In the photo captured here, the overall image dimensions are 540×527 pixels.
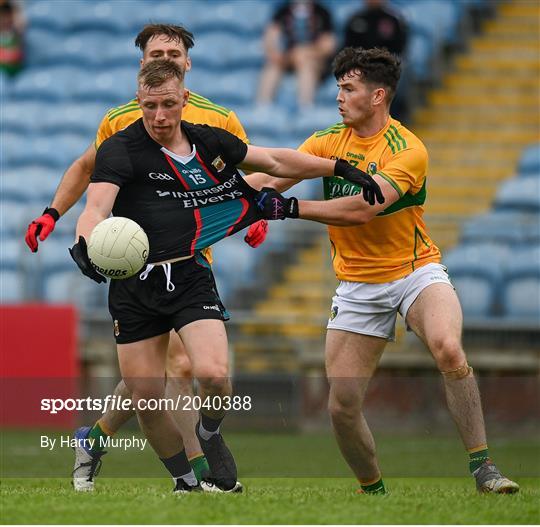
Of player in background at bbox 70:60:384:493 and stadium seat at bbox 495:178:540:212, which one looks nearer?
player in background at bbox 70:60:384:493

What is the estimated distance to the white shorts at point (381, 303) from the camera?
8.15 meters

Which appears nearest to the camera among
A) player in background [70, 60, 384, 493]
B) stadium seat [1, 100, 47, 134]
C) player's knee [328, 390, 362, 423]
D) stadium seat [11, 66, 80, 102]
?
player in background [70, 60, 384, 493]

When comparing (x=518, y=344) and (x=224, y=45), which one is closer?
(x=518, y=344)

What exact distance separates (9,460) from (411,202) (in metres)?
4.49

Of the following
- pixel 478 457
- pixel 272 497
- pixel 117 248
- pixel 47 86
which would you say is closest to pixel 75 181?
pixel 117 248

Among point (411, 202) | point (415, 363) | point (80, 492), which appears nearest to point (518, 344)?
point (415, 363)

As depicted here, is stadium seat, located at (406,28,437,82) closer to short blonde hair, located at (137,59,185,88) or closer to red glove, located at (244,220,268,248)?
red glove, located at (244,220,268,248)

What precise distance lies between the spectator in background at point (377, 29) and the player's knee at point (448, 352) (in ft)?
27.5

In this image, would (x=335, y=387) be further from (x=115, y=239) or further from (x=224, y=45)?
(x=224, y=45)

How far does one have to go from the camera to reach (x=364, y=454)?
26.9 ft

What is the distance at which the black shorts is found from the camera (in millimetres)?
7504

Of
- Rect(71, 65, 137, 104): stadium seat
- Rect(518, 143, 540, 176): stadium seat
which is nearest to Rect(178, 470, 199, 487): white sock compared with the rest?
Rect(518, 143, 540, 176): stadium seat

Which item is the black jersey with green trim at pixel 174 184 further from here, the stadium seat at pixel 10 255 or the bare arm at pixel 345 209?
the stadium seat at pixel 10 255

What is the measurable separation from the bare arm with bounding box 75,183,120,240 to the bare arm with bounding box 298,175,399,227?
3.86ft
